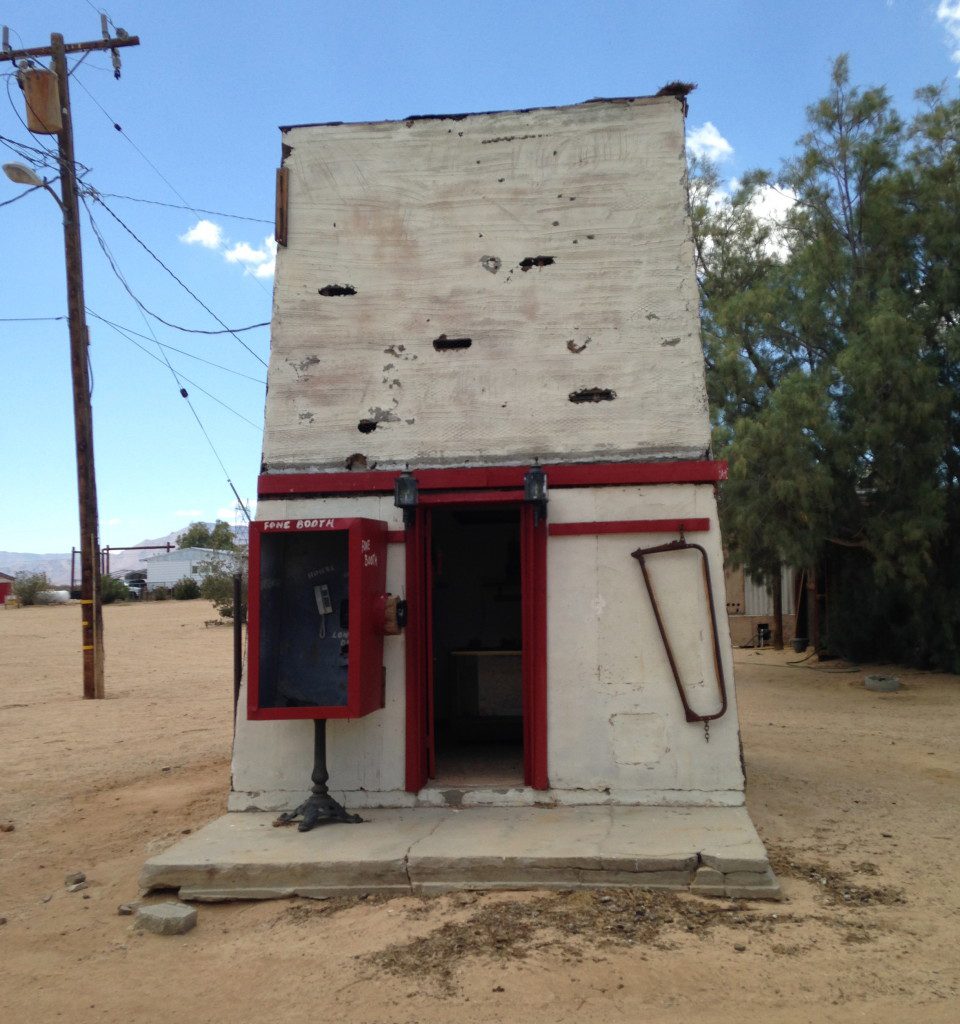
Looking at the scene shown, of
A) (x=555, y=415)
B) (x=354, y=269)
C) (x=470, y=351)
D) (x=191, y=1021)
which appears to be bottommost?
(x=191, y=1021)

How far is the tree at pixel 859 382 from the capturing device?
15.4m

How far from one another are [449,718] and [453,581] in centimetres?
181

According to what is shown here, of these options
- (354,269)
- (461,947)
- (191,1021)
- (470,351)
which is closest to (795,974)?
(461,947)

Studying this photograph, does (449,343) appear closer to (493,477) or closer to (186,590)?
(493,477)

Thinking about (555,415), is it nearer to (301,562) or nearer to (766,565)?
(301,562)

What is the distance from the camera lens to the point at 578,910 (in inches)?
217

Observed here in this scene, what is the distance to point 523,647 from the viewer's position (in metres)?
7.43

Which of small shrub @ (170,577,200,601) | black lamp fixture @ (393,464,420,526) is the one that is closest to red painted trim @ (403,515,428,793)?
black lamp fixture @ (393,464,420,526)

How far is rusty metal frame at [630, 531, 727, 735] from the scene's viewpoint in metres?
7.09

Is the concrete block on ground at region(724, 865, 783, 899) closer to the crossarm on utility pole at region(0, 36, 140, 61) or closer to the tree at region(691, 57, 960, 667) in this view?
the tree at region(691, 57, 960, 667)

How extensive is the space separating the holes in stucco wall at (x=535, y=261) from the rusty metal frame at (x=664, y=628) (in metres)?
2.40

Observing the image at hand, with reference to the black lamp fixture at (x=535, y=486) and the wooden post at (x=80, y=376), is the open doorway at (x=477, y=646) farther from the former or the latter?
the wooden post at (x=80, y=376)

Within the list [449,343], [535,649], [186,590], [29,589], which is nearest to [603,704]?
[535,649]

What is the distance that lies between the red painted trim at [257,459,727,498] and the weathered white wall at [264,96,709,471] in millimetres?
133
